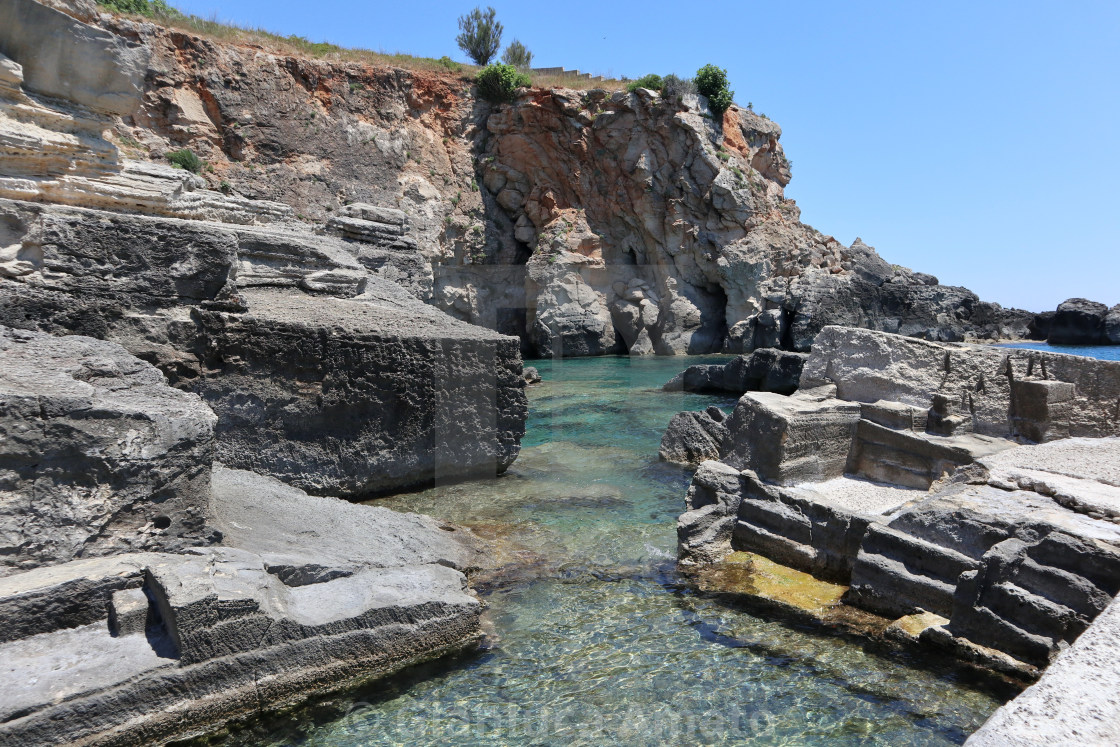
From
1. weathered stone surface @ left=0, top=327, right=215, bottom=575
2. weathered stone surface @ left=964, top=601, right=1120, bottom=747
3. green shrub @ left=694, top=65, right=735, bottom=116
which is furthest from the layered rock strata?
green shrub @ left=694, top=65, right=735, bottom=116

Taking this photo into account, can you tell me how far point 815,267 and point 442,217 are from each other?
1378 centimetres

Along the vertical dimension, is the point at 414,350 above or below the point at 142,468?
above

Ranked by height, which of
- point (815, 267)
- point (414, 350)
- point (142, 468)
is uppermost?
point (815, 267)

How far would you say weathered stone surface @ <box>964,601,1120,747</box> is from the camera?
185 cm

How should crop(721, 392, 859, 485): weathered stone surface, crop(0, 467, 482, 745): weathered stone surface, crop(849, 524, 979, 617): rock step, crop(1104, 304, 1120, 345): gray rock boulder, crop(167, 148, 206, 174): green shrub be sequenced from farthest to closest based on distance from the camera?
crop(1104, 304, 1120, 345): gray rock boulder
crop(167, 148, 206, 174): green shrub
crop(721, 392, 859, 485): weathered stone surface
crop(849, 524, 979, 617): rock step
crop(0, 467, 482, 745): weathered stone surface

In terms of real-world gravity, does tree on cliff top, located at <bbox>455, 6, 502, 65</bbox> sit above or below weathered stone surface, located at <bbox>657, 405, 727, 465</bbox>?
above

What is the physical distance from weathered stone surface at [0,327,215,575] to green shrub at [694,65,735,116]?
24813 millimetres

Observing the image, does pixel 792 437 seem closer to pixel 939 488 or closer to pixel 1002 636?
pixel 939 488

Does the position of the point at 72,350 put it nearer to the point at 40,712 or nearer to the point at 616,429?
the point at 40,712

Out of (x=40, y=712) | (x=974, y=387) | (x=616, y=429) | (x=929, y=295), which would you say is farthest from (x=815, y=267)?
(x=40, y=712)

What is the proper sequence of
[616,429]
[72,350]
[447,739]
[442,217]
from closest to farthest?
[447,739]
[72,350]
[616,429]
[442,217]

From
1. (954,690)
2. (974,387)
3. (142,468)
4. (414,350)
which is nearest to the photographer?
(954,690)

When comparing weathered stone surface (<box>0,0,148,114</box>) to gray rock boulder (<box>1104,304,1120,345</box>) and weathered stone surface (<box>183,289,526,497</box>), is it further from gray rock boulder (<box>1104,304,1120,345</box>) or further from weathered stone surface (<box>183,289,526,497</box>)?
gray rock boulder (<box>1104,304,1120,345</box>)

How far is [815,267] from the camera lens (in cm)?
2667
